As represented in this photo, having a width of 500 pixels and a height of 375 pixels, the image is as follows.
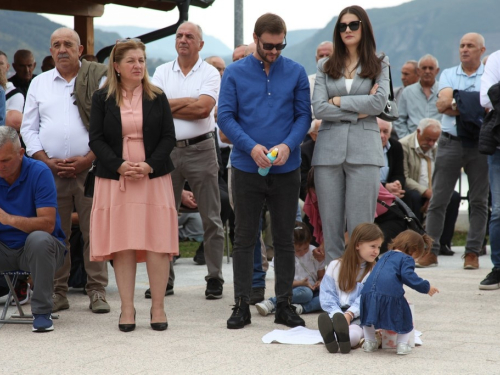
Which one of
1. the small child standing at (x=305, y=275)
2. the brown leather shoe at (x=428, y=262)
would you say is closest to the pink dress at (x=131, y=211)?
the small child standing at (x=305, y=275)

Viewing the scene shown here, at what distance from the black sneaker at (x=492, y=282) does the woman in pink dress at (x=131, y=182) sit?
107 inches

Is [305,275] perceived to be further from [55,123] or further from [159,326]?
[55,123]

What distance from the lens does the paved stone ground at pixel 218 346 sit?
13.9 feet

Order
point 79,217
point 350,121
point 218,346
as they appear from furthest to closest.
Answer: point 79,217, point 350,121, point 218,346

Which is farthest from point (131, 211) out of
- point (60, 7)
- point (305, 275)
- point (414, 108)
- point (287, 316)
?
point (414, 108)

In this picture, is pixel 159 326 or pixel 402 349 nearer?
pixel 402 349

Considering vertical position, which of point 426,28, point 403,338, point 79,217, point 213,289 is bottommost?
point 213,289

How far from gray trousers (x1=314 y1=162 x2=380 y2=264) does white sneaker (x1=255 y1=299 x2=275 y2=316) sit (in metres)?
0.51

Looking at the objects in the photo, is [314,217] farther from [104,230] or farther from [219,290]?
[104,230]

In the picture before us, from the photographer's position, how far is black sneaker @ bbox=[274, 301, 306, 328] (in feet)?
17.5

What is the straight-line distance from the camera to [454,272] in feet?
25.5

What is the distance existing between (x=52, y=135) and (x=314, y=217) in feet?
6.72

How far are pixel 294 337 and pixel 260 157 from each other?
3.72 ft

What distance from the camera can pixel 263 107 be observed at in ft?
17.7
